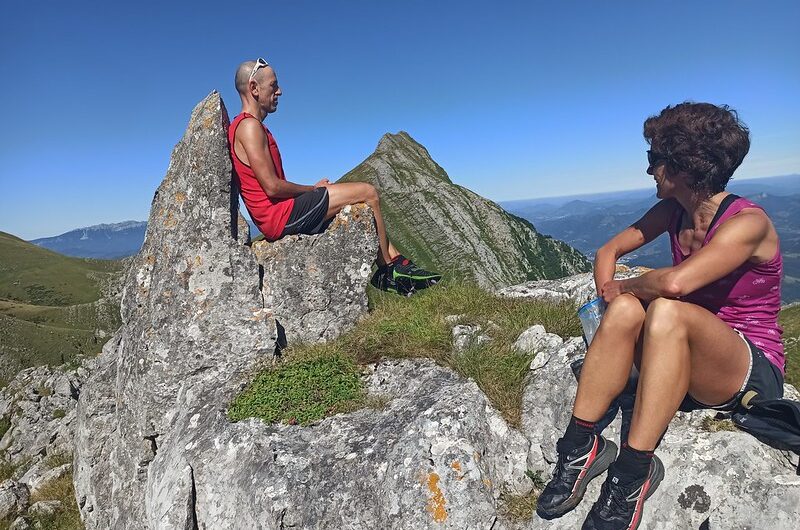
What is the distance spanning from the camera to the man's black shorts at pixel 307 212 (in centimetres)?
981

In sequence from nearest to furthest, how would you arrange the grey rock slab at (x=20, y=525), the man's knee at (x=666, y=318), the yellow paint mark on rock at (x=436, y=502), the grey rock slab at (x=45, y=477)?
the man's knee at (x=666, y=318) < the yellow paint mark on rock at (x=436, y=502) < the grey rock slab at (x=20, y=525) < the grey rock slab at (x=45, y=477)

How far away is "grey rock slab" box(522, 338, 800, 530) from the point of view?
4.98 m

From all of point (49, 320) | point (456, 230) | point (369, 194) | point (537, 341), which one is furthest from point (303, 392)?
point (49, 320)

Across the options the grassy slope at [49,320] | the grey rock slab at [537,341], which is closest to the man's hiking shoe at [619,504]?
the grey rock slab at [537,341]

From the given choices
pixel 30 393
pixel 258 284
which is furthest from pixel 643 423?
pixel 30 393

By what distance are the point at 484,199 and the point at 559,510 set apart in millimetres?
102326

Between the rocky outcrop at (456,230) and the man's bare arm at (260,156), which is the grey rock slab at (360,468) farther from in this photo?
the rocky outcrop at (456,230)

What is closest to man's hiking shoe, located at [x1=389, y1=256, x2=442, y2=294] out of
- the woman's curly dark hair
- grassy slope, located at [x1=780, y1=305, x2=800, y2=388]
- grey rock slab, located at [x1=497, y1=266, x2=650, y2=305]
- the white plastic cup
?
grey rock slab, located at [x1=497, y1=266, x2=650, y2=305]

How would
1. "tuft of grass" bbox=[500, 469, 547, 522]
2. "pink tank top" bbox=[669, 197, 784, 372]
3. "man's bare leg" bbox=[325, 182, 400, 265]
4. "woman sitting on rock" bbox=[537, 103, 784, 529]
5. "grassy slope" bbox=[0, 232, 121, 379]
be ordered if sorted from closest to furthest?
"woman sitting on rock" bbox=[537, 103, 784, 529], "pink tank top" bbox=[669, 197, 784, 372], "tuft of grass" bbox=[500, 469, 547, 522], "man's bare leg" bbox=[325, 182, 400, 265], "grassy slope" bbox=[0, 232, 121, 379]

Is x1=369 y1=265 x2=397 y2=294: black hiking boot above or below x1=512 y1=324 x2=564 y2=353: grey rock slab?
above

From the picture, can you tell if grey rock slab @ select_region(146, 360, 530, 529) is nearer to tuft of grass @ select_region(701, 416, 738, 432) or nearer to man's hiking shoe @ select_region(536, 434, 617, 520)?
man's hiking shoe @ select_region(536, 434, 617, 520)

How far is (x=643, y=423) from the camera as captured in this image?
16.6ft

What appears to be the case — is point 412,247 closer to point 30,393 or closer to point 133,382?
point 30,393

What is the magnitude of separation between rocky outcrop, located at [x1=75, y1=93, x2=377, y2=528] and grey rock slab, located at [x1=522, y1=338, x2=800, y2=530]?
5.88 m
